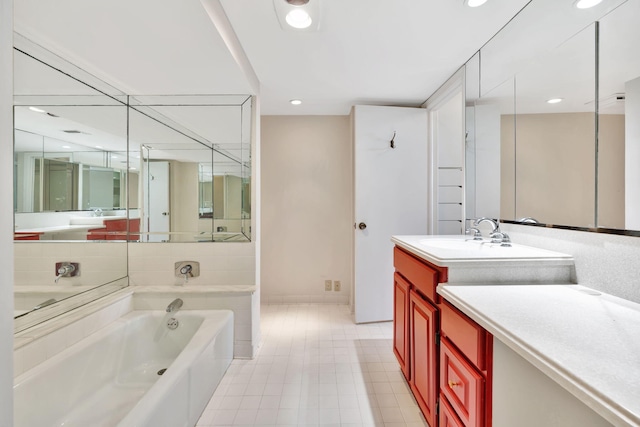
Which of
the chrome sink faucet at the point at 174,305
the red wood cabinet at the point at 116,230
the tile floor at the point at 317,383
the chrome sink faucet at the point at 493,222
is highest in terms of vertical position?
the chrome sink faucet at the point at 493,222

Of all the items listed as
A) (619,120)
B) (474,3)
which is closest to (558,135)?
(619,120)

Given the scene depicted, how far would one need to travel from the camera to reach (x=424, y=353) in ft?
4.62

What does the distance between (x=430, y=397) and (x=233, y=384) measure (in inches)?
48.1

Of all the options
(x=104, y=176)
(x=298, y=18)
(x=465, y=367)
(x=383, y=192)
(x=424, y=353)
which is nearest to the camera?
(x=465, y=367)

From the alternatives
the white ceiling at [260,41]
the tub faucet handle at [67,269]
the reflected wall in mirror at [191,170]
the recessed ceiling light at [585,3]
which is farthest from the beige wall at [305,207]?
the recessed ceiling light at [585,3]

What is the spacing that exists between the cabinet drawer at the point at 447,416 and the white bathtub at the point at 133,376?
115cm

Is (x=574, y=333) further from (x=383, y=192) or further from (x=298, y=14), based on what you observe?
(x=383, y=192)

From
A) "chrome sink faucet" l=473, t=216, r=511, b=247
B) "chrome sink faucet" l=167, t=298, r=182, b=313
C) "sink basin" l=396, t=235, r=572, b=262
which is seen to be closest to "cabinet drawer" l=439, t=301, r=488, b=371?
"sink basin" l=396, t=235, r=572, b=262

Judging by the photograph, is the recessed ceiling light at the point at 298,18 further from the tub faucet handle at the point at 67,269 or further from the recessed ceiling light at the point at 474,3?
the tub faucet handle at the point at 67,269

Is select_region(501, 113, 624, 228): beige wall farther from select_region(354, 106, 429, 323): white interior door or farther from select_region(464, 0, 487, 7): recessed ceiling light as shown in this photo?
select_region(354, 106, 429, 323): white interior door

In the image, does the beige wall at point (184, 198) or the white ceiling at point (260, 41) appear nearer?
the white ceiling at point (260, 41)

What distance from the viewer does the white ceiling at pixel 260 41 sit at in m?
1.27

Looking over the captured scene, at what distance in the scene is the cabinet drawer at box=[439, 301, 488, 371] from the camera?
3.02 feet

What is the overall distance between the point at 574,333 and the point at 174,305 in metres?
2.10
